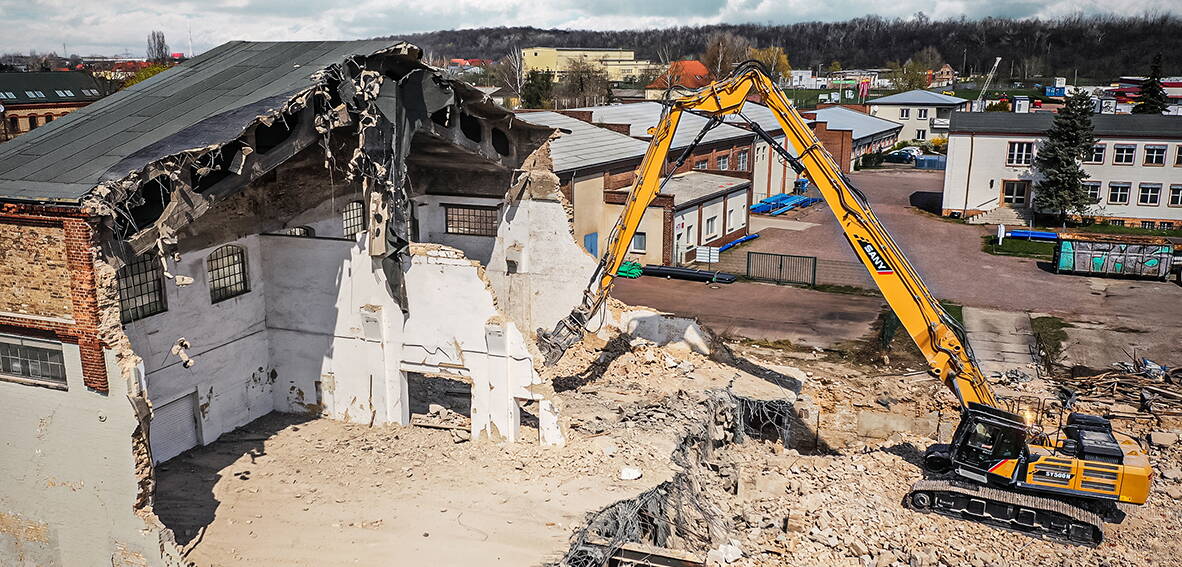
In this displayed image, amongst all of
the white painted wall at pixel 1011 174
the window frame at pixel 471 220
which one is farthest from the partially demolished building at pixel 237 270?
the white painted wall at pixel 1011 174

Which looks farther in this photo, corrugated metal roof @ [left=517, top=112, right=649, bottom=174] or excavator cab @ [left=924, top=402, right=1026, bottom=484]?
corrugated metal roof @ [left=517, top=112, right=649, bottom=174]

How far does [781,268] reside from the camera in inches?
1351

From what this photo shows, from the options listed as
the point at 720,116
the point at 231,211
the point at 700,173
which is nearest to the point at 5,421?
the point at 231,211

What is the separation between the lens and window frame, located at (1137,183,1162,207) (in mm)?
44156

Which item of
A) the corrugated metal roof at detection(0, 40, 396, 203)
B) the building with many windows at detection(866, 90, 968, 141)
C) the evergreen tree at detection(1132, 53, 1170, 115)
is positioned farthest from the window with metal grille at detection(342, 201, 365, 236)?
the building with many windows at detection(866, 90, 968, 141)

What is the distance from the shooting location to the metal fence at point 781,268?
3422 centimetres

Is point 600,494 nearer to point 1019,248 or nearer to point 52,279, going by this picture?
point 52,279

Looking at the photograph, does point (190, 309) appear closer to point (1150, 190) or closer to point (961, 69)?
point (1150, 190)

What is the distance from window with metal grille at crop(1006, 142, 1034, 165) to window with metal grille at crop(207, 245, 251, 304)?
40.3m

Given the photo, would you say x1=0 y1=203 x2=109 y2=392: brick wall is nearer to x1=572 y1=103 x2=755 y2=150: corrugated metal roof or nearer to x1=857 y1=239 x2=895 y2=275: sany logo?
x1=857 y1=239 x2=895 y2=275: sany logo

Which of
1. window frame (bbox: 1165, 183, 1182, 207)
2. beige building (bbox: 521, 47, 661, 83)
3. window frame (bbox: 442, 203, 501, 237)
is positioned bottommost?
window frame (bbox: 1165, 183, 1182, 207)

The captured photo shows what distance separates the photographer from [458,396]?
20.6 metres

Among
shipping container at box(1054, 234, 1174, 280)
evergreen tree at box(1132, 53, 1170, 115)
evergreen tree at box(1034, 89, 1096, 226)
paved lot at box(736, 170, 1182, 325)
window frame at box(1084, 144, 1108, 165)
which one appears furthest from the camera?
evergreen tree at box(1132, 53, 1170, 115)

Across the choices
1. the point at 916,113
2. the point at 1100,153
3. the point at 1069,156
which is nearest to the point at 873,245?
the point at 1069,156
